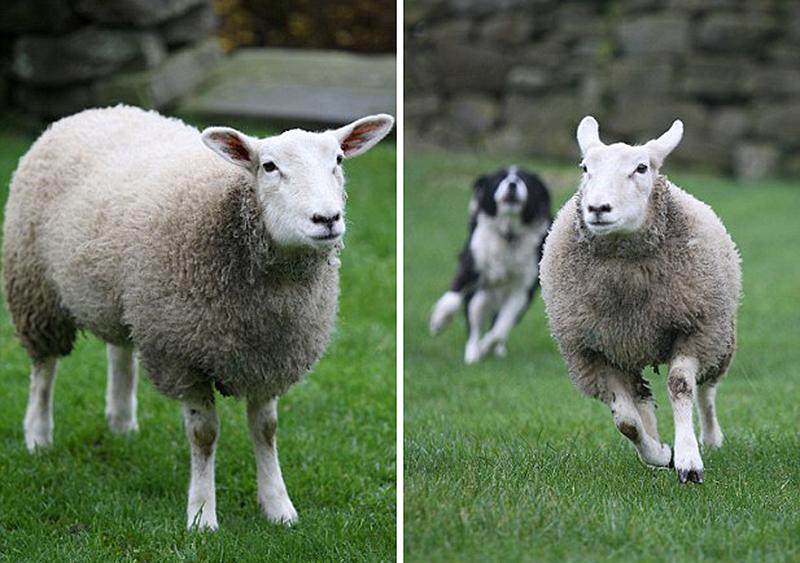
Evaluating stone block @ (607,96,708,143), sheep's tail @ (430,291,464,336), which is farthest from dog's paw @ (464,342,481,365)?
stone block @ (607,96,708,143)

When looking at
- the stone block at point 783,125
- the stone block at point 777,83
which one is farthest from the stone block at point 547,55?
the stone block at point 783,125

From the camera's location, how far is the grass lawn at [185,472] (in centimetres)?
464

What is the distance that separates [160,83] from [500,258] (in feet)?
16.6

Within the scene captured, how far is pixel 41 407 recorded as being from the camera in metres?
5.84

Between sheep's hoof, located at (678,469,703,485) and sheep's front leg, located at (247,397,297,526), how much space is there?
5.39ft

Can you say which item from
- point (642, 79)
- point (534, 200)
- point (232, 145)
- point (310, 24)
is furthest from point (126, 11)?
point (232, 145)

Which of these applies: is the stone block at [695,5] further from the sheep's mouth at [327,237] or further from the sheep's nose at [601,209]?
the sheep's mouth at [327,237]

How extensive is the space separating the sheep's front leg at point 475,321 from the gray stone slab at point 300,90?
349 cm

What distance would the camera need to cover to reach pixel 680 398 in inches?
166

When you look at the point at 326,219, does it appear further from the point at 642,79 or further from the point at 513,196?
the point at 642,79

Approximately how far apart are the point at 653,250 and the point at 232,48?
12.0 meters

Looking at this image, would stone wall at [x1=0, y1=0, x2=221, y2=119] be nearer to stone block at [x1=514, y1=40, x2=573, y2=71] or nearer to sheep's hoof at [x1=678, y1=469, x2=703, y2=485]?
stone block at [x1=514, y1=40, x2=573, y2=71]

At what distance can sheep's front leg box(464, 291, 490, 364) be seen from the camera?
8.44 metres

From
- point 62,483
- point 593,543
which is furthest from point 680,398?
point 62,483
